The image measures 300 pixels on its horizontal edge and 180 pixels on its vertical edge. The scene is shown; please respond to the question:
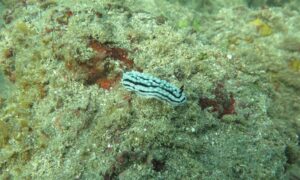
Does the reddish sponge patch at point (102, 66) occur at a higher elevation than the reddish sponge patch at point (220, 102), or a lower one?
higher

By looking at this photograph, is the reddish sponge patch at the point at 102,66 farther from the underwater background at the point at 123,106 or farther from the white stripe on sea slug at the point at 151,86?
the white stripe on sea slug at the point at 151,86

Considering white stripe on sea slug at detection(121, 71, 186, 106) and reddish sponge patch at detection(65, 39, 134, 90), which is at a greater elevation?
white stripe on sea slug at detection(121, 71, 186, 106)

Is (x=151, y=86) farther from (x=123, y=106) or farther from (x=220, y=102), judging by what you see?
(x=220, y=102)

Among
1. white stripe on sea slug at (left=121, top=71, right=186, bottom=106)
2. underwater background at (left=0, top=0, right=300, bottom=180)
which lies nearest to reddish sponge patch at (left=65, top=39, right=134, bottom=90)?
underwater background at (left=0, top=0, right=300, bottom=180)

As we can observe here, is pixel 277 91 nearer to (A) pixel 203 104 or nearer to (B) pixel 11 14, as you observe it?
(A) pixel 203 104

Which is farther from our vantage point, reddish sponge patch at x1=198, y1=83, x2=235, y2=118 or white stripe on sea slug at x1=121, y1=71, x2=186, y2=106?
reddish sponge patch at x1=198, y1=83, x2=235, y2=118

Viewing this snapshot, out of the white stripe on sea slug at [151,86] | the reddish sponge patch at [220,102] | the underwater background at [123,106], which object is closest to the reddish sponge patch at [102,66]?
the underwater background at [123,106]

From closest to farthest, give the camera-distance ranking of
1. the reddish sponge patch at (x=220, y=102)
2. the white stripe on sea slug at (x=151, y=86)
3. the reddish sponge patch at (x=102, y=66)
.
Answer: the white stripe on sea slug at (x=151, y=86)
the reddish sponge patch at (x=220, y=102)
the reddish sponge patch at (x=102, y=66)

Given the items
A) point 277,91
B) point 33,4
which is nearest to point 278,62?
point 277,91

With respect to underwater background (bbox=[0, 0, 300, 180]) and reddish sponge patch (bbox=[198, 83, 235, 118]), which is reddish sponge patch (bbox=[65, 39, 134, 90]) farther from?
reddish sponge patch (bbox=[198, 83, 235, 118])
